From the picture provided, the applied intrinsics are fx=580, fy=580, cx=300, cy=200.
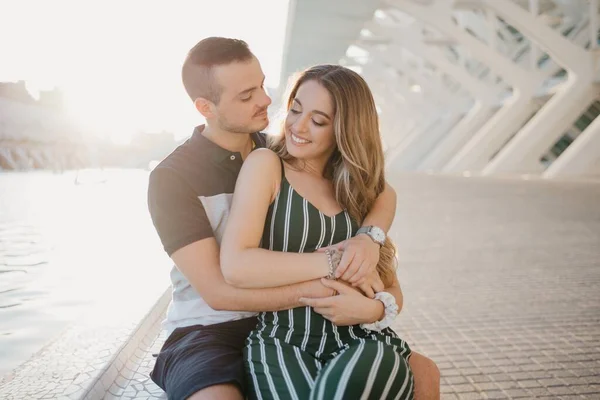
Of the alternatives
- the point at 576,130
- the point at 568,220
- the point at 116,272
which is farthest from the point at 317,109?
the point at 576,130

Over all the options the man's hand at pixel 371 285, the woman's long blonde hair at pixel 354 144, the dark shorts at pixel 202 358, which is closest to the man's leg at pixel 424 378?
the man's hand at pixel 371 285

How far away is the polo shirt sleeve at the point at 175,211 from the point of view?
6.37 ft

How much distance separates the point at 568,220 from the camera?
25.6ft

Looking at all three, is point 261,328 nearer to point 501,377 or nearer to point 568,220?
point 501,377

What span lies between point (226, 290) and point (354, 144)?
0.72m

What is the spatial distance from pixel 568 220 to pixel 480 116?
21862 millimetres

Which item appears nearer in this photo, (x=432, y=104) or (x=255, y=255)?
(x=255, y=255)

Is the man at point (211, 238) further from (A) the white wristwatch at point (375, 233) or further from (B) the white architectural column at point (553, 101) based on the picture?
(B) the white architectural column at point (553, 101)

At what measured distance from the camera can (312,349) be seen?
1.87 m

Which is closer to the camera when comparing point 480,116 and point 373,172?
point 373,172

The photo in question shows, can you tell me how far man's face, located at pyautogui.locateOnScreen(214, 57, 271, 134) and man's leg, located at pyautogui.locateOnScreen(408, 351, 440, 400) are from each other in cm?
105

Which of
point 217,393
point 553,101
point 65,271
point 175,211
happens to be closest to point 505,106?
point 553,101

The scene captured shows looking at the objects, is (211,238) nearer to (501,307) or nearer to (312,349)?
(312,349)

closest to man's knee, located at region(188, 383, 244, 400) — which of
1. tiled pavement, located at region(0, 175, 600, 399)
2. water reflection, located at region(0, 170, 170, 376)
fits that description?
tiled pavement, located at region(0, 175, 600, 399)
